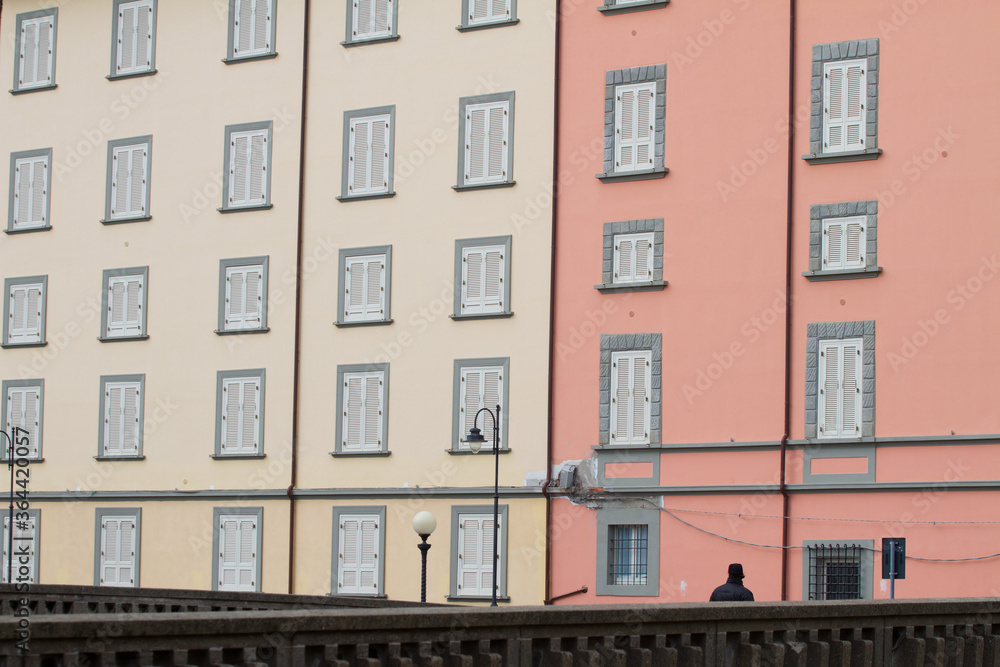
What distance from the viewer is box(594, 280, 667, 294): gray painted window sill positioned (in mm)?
31203

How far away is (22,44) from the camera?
129 ft

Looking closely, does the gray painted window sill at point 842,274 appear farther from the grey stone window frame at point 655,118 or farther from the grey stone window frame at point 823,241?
the grey stone window frame at point 655,118

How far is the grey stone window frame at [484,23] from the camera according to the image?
3328cm

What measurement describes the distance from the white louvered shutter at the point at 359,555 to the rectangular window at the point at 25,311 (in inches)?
371

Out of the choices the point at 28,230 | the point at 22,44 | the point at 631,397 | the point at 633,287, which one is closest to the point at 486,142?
the point at 633,287

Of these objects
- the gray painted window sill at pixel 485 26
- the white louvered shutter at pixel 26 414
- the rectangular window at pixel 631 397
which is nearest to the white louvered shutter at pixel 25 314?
the white louvered shutter at pixel 26 414

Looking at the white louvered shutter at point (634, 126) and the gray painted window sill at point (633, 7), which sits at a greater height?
the gray painted window sill at point (633, 7)

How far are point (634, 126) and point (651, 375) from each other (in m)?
4.99

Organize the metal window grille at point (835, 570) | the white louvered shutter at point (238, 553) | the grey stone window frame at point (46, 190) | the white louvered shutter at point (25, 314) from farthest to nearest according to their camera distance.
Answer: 1. the grey stone window frame at point (46, 190)
2. the white louvered shutter at point (25, 314)
3. the white louvered shutter at point (238, 553)
4. the metal window grille at point (835, 570)

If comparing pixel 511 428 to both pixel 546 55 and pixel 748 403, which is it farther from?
pixel 546 55

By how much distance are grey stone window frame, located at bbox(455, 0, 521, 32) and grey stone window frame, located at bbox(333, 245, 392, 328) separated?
4.89m

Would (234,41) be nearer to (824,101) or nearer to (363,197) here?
(363,197)

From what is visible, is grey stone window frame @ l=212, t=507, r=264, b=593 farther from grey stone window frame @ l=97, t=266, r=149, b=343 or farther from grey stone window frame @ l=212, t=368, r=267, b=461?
grey stone window frame @ l=97, t=266, r=149, b=343

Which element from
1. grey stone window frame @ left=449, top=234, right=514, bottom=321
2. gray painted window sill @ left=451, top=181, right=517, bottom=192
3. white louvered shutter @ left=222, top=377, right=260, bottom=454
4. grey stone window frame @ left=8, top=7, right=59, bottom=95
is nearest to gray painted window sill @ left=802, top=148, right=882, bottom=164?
gray painted window sill @ left=451, top=181, right=517, bottom=192
